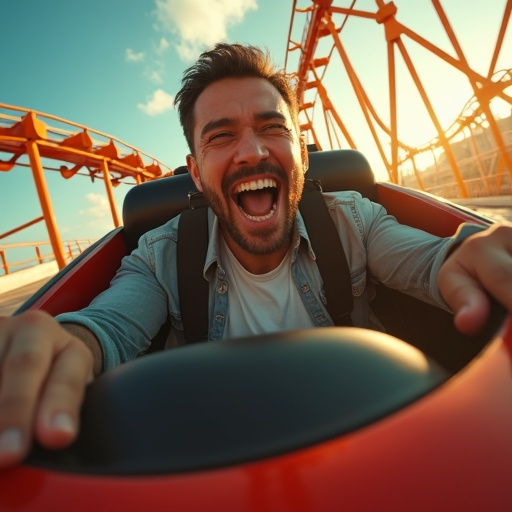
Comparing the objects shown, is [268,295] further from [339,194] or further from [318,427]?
[318,427]

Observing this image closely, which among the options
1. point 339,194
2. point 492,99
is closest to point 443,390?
point 339,194

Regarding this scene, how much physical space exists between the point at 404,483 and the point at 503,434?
10 centimetres

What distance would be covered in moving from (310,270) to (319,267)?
6 centimetres

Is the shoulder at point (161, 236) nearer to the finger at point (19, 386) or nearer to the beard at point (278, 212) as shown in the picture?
the beard at point (278, 212)

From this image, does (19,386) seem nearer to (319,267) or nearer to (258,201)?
(319,267)

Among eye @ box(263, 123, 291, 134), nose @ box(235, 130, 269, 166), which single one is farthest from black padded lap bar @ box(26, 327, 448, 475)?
eye @ box(263, 123, 291, 134)

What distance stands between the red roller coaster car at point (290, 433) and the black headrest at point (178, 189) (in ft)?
3.66

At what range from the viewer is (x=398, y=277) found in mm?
965

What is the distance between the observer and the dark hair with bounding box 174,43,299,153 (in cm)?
133

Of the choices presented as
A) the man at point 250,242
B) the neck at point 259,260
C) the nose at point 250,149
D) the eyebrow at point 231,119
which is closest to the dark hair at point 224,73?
the man at point 250,242

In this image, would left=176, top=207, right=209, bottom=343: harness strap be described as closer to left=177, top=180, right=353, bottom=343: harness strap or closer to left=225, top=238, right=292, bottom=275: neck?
left=177, top=180, right=353, bottom=343: harness strap

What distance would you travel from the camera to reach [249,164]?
1.19 metres

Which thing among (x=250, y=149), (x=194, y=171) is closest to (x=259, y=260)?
(x=250, y=149)

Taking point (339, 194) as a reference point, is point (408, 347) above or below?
below
